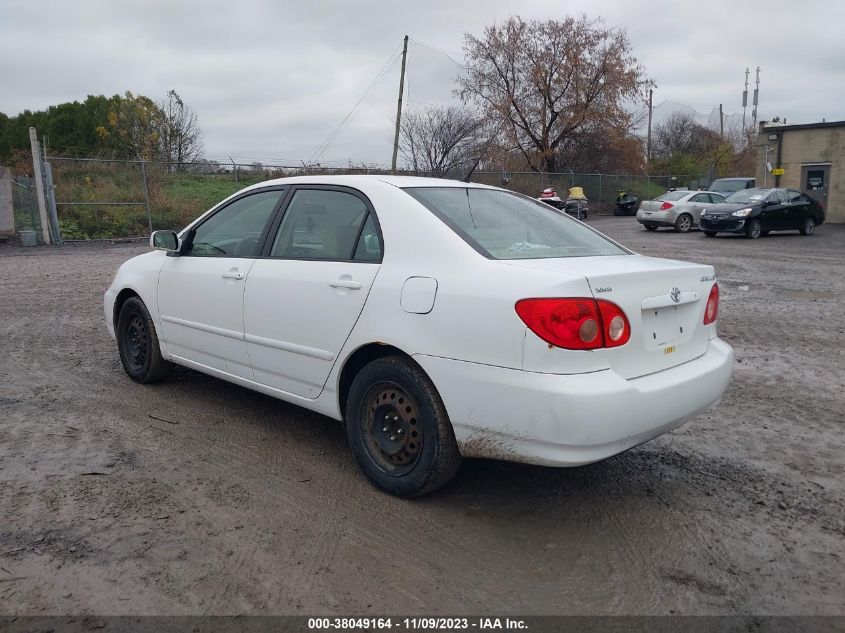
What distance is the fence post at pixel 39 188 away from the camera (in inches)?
701

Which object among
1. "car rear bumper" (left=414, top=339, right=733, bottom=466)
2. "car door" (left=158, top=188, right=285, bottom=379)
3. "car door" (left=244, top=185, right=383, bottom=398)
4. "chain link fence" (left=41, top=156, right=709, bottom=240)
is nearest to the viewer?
"car rear bumper" (left=414, top=339, right=733, bottom=466)

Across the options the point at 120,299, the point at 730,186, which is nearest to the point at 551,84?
the point at 730,186

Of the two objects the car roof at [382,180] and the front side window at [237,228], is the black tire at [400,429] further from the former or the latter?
the front side window at [237,228]

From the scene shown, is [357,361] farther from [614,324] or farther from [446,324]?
[614,324]

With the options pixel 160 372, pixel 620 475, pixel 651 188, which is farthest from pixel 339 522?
pixel 651 188

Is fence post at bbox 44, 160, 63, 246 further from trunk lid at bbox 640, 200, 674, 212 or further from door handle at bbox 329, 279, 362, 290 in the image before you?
trunk lid at bbox 640, 200, 674, 212

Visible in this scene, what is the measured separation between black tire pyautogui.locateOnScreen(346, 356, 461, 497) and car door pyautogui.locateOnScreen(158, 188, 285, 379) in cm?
104

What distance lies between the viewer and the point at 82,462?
13.1ft

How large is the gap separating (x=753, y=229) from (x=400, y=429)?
20.1 meters

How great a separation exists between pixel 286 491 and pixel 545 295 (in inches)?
65.8

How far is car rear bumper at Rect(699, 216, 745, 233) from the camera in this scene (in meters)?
20.7

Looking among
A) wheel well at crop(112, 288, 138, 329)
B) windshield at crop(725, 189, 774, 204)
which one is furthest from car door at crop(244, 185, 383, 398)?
windshield at crop(725, 189, 774, 204)

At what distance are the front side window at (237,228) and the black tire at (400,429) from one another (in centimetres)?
133

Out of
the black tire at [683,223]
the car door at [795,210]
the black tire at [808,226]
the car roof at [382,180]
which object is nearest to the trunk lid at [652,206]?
the black tire at [683,223]
